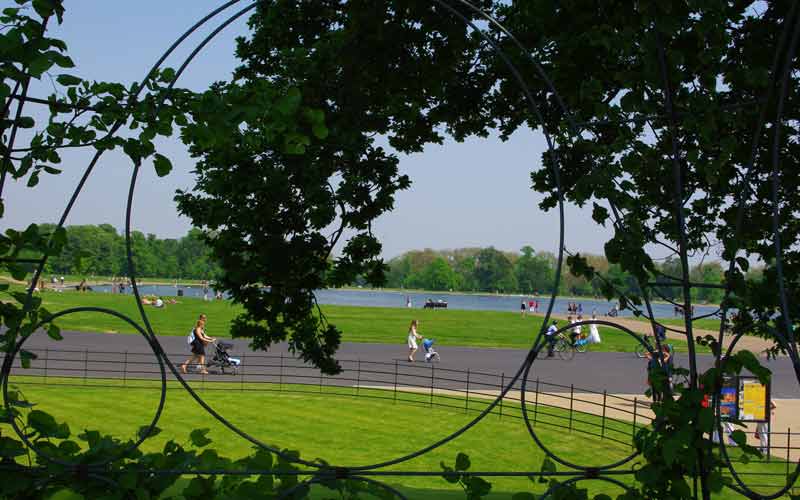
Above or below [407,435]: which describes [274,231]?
above

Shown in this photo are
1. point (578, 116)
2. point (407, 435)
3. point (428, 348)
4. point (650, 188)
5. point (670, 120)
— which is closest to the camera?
point (670, 120)

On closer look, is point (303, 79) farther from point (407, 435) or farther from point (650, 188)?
point (407, 435)

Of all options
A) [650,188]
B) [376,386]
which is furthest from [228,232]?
[376,386]

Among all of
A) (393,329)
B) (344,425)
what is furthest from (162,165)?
(393,329)

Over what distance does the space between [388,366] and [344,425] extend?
9240 millimetres

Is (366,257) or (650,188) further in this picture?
(366,257)

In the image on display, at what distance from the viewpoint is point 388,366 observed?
2361 cm

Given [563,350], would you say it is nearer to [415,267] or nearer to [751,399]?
[751,399]

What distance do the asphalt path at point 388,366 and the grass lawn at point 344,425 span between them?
697 mm

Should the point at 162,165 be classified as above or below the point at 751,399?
above

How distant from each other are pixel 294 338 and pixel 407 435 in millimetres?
5719

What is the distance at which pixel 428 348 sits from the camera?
26.1 m

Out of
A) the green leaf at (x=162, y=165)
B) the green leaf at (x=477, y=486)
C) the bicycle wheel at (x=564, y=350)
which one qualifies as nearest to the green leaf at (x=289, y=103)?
the green leaf at (x=162, y=165)

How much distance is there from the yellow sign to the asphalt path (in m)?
4.61
